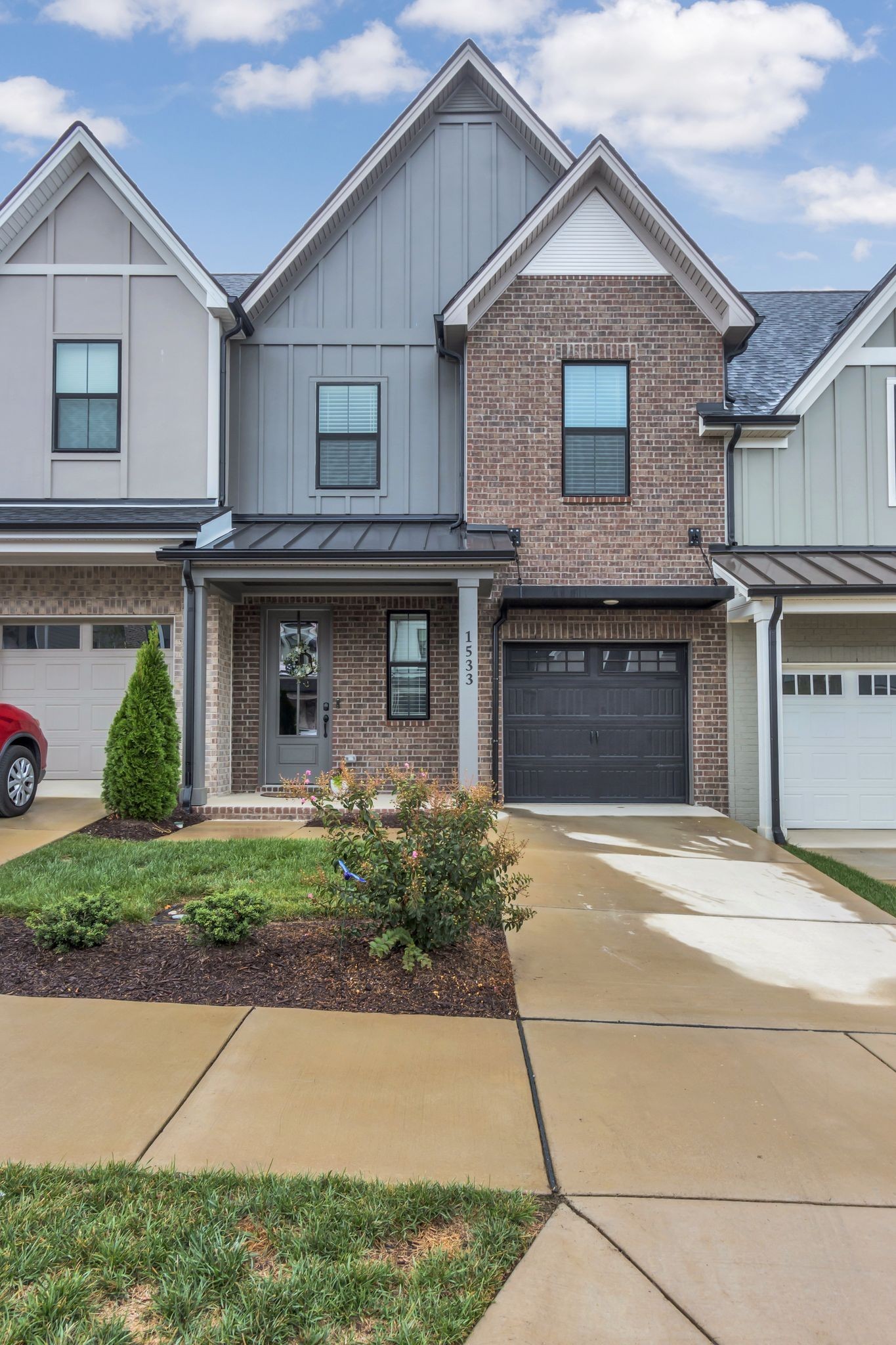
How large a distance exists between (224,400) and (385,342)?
255 centimetres

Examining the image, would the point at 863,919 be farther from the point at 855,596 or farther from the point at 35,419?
the point at 35,419

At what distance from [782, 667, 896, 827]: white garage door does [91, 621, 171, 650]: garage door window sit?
874 centimetres

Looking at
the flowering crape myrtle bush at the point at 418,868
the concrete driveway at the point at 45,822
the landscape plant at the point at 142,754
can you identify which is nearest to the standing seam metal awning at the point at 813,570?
the flowering crape myrtle bush at the point at 418,868

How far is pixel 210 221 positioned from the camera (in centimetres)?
2145

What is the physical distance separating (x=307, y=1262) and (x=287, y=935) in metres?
2.91

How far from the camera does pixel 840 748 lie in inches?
A: 444

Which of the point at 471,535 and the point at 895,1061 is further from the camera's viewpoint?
the point at 471,535

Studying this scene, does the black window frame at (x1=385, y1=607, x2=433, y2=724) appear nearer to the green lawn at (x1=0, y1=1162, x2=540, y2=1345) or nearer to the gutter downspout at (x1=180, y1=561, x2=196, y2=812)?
the gutter downspout at (x1=180, y1=561, x2=196, y2=812)

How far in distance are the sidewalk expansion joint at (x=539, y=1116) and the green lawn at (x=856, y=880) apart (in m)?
4.28

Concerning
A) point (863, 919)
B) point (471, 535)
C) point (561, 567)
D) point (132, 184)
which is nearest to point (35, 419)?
point (132, 184)

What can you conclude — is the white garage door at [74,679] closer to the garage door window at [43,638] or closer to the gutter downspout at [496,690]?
the garage door window at [43,638]

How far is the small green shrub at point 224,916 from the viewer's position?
16.1 ft

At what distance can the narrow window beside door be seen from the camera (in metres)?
12.2

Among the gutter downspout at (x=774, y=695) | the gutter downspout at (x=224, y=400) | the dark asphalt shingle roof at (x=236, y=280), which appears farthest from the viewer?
the dark asphalt shingle roof at (x=236, y=280)
